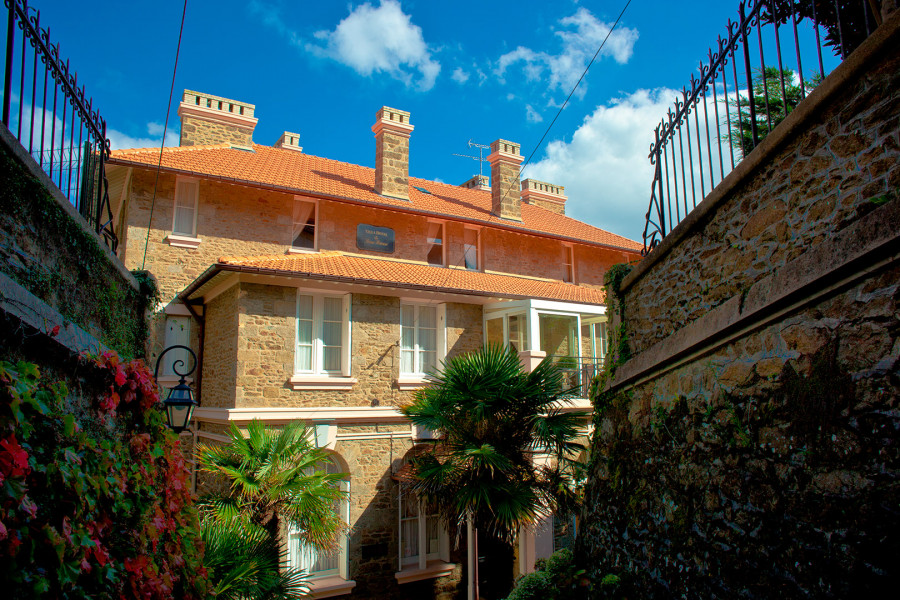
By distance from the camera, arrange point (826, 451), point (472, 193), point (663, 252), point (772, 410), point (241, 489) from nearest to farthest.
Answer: point (826, 451), point (772, 410), point (663, 252), point (241, 489), point (472, 193)

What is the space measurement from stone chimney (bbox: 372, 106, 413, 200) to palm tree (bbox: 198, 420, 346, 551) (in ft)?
30.2

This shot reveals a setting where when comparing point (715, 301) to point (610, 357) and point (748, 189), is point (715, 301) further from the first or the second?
point (610, 357)

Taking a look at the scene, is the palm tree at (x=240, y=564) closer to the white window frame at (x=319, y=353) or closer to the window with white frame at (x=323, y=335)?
the white window frame at (x=319, y=353)

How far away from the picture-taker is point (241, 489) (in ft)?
31.3

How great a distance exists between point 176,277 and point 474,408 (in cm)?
835

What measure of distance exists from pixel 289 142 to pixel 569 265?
10428 millimetres

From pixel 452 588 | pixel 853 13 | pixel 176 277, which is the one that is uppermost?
pixel 853 13

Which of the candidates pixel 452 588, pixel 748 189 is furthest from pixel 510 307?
pixel 748 189

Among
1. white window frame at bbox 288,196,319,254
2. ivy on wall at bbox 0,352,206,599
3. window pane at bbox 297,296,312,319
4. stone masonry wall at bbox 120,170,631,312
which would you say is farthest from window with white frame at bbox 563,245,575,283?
ivy on wall at bbox 0,352,206,599

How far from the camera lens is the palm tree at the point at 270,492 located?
9.09m

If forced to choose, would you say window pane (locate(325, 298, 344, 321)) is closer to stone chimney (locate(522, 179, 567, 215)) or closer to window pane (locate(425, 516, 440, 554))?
window pane (locate(425, 516, 440, 554))

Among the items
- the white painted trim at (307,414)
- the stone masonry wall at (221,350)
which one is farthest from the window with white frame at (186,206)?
the white painted trim at (307,414)

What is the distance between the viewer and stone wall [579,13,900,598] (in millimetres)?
3607

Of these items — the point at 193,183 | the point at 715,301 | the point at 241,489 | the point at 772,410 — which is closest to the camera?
the point at 772,410
